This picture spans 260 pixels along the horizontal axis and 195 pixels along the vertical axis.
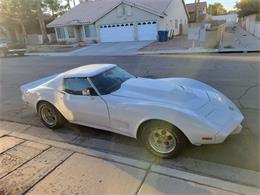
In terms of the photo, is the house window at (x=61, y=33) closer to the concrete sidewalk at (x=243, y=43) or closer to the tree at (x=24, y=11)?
the tree at (x=24, y=11)

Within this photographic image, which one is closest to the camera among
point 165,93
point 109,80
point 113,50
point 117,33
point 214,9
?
point 165,93

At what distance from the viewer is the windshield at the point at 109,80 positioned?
13.8 ft

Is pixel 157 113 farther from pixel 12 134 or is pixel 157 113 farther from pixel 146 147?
pixel 12 134

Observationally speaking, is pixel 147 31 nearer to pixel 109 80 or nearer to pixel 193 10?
pixel 109 80

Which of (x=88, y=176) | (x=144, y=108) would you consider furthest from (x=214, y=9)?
(x=88, y=176)

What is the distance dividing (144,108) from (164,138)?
0.57 m

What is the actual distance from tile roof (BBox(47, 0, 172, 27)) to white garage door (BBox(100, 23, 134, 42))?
5.73 ft

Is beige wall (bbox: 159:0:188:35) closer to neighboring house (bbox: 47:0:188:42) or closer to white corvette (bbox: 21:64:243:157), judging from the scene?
neighboring house (bbox: 47:0:188:42)

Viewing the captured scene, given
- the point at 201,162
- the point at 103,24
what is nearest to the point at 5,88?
the point at 201,162

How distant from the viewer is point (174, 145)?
11.7ft

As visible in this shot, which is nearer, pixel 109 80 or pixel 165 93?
pixel 165 93

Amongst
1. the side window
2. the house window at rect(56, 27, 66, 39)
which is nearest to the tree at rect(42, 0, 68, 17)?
the house window at rect(56, 27, 66, 39)

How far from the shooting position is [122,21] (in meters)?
27.2

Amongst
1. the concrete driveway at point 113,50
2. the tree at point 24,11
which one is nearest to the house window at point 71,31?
the tree at point 24,11
